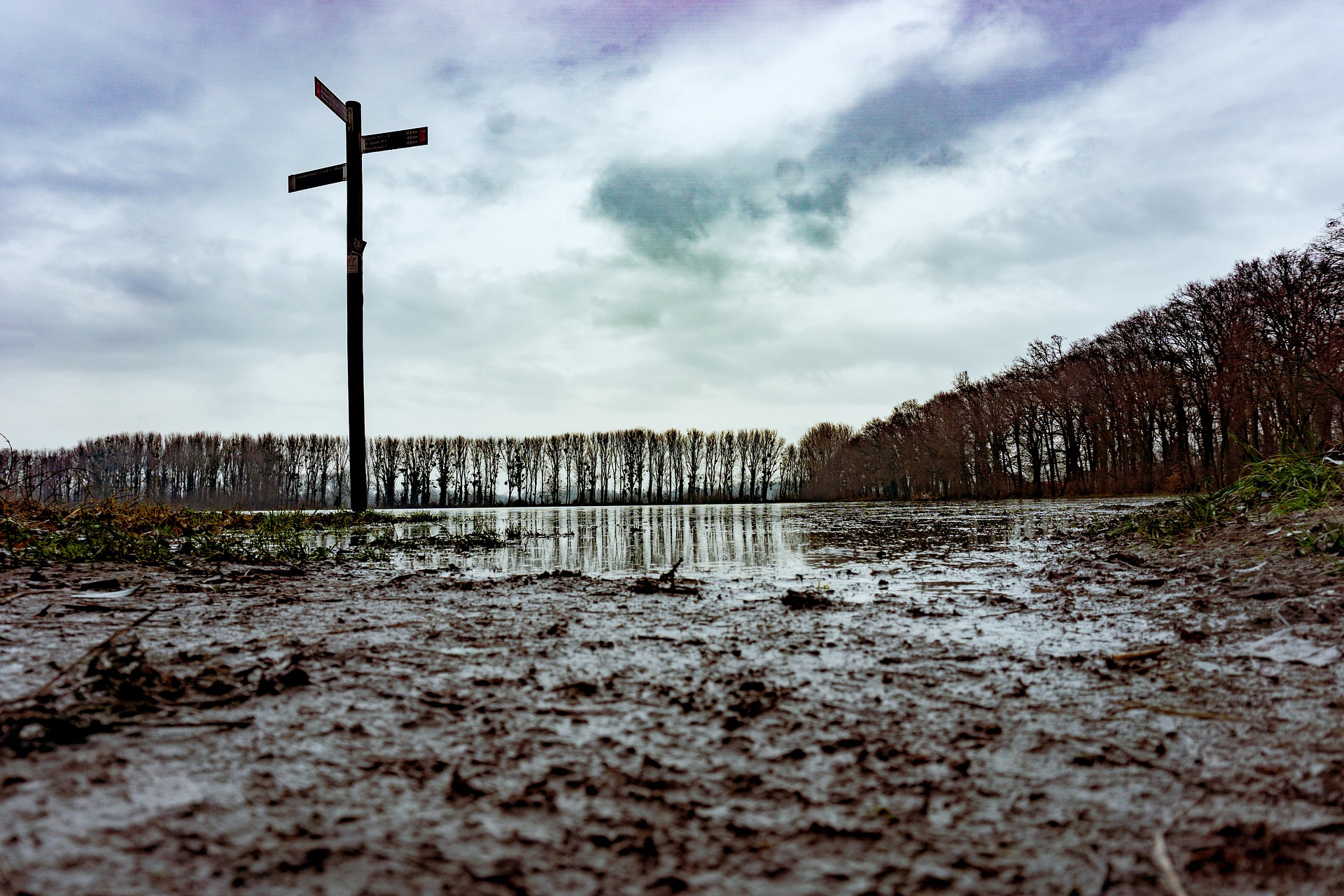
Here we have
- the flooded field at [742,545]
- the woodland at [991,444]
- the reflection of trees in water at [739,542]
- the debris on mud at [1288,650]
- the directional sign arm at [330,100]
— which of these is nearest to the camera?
the debris on mud at [1288,650]

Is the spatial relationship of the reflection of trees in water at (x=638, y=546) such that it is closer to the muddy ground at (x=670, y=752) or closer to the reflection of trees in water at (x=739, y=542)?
the reflection of trees in water at (x=739, y=542)

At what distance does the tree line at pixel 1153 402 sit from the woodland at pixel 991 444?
0.11m

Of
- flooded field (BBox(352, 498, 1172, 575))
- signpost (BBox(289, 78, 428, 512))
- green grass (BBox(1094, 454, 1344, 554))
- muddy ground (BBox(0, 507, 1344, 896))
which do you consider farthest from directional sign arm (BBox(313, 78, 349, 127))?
green grass (BBox(1094, 454, 1344, 554))

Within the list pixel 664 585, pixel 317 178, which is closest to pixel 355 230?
pixel 317 178

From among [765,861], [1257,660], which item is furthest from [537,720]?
[1257,660]

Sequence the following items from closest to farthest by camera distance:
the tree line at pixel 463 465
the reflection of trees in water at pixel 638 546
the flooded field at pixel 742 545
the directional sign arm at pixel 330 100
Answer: the flooded field at pixel 742 545
the reflection of trees in water at pixel 638 546
the directional sign arm at pixel 330 100
the tree line at pixel 463 465

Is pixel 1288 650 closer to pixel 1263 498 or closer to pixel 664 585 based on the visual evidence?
pixel 664 585

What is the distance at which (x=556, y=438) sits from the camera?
69.5m

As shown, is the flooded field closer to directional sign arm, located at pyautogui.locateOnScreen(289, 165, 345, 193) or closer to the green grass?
the green grass

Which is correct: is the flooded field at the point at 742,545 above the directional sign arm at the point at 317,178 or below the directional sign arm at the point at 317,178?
below

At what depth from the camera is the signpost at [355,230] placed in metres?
10.8

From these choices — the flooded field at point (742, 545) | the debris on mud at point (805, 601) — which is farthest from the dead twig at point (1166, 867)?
the flooded field at point (742, 545)

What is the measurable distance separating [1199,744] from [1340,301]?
3321 cm

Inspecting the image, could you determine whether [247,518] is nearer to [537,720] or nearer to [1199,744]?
[537,720]
